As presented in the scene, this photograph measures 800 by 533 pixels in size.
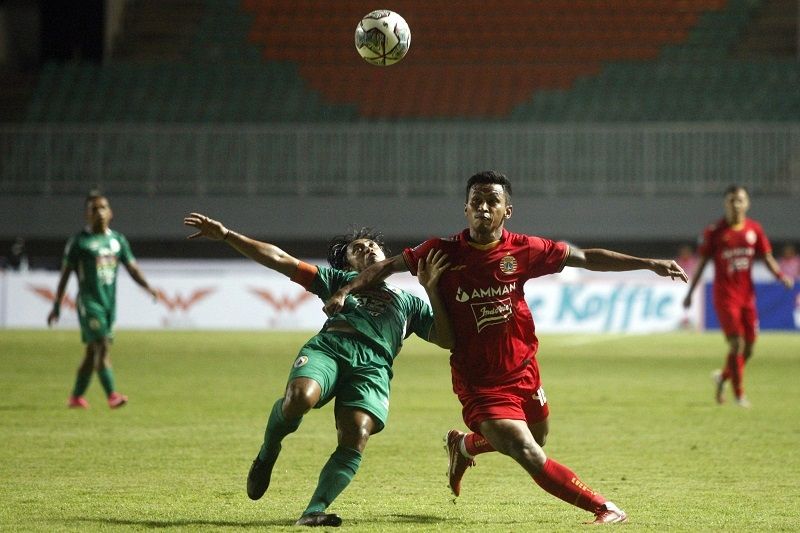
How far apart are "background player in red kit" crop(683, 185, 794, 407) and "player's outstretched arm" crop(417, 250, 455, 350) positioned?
750 centimetres

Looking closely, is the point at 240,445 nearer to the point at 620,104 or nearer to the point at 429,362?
the point at 429,362

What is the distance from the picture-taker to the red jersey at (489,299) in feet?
21.5

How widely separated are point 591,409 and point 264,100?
18255 millimetres

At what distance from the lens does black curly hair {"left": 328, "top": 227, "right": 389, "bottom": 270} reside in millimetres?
7293

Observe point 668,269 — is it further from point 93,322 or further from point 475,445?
point 93,322

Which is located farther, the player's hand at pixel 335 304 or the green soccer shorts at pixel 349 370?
the green soccer shorts at pixel 349 370

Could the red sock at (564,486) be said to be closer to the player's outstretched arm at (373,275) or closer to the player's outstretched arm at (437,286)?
the player's outstretched arm at (437,286)

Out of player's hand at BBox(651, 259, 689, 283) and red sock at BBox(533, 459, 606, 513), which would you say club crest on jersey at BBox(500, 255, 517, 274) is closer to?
player's hand at BBox(651, 259, 689, 283)

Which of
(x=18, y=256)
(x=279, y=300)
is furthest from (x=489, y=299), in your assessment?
(x=18, y=256)

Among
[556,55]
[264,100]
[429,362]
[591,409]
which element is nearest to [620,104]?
[556,55]

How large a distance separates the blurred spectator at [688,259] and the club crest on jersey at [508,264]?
1952 cm

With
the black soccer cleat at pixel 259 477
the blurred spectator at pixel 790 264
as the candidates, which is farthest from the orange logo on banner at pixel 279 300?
the black soccer cleat at pixel 259 477

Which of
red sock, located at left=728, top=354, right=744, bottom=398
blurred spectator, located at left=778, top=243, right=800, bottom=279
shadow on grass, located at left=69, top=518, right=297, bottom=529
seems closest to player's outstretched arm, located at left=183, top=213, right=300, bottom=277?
shadow on grass, located at left=69, top=518, right=297, bottom=529

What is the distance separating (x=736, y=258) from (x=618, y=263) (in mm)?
7711
